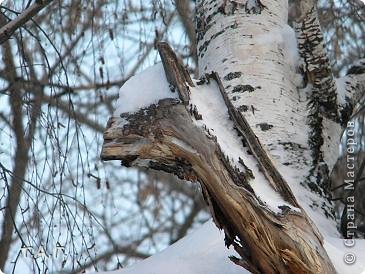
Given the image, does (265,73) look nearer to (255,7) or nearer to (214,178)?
(255,7)

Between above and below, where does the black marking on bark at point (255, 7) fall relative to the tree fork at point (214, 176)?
above

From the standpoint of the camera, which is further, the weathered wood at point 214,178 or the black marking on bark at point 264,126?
the black marking on bark at point 264,126

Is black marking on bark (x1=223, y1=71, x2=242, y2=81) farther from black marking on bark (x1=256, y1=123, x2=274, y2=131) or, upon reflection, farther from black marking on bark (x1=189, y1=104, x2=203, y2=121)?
black marking on bark (x1=189, y1=104, x2=203, y2=121)

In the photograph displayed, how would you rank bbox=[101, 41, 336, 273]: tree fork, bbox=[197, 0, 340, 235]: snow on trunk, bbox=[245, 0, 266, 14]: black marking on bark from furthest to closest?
bbox=[245, 0, 266, 14]: black marking on bark, bbox=[197, 0, 340, 235]: snow on trunk, bbox=[101, 41, 336, 273]: tree fork

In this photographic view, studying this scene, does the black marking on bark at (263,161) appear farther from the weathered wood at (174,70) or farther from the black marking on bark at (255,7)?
the black marking on bark at (255,7)

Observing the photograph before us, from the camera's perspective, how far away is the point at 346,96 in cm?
165

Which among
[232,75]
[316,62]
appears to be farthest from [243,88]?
[316,62]

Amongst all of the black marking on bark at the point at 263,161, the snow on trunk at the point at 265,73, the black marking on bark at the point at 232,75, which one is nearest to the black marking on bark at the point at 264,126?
the snow on trunk at the point at 265,73

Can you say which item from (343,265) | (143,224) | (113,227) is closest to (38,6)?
(343,265)

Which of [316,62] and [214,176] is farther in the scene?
[316,62]

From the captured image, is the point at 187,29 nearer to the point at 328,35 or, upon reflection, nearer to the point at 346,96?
the point at 328,35

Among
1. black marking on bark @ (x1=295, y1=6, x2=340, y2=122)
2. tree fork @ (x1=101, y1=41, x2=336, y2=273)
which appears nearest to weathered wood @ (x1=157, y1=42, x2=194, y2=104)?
tree fork @ (x1=101, y1=41, x2=336, y2=273)

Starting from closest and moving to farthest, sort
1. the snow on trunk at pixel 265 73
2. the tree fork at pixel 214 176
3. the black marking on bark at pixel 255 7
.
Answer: the tree fork at pixel 214 176 < the snow on trunk at pixel 265 73 < the black marking on bark at pixel 255 7

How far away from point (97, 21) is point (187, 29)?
361 millimetres
